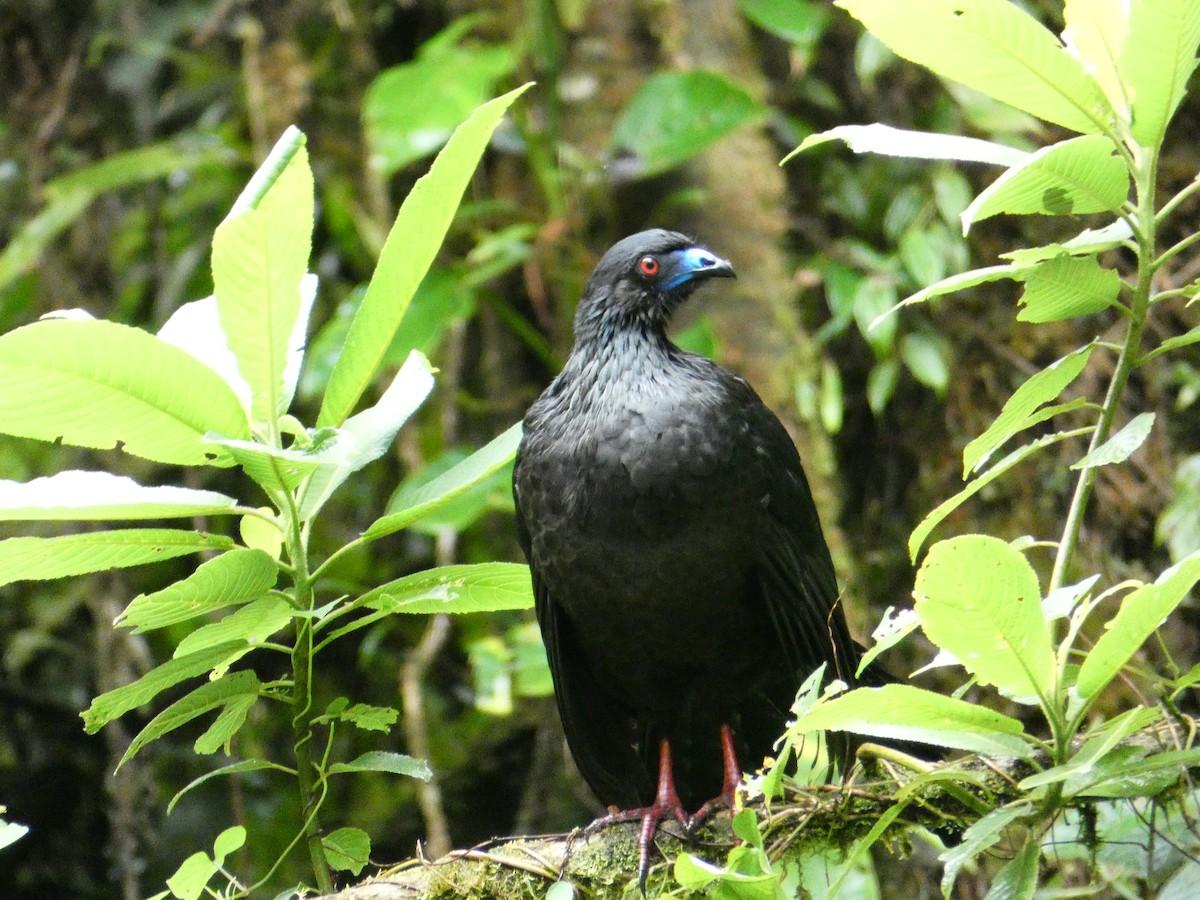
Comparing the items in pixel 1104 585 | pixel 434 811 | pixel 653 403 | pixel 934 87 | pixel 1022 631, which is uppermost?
pixel 934 87

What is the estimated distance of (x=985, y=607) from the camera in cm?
169

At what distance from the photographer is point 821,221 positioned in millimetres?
5902

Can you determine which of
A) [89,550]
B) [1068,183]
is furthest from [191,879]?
[1068,183]

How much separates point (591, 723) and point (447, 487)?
1423 mm

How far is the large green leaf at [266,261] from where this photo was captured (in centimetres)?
191

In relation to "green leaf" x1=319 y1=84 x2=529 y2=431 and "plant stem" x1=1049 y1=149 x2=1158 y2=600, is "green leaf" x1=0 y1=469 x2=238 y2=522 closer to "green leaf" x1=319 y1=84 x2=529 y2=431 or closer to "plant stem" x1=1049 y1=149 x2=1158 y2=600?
"green leaf" x1=319 y1=84 x2=529 y2=431

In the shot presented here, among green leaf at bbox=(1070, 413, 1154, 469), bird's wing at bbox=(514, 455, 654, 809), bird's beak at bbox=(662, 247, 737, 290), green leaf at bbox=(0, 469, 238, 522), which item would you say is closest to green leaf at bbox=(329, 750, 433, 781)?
green leaf at bbox=(0, 469, 238, 522)

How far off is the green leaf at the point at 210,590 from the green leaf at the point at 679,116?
2.94 metres

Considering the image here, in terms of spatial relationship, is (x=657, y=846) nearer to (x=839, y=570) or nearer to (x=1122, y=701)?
(x=839, y=570)

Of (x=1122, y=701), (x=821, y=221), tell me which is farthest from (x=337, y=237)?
(x=1122, y=701)

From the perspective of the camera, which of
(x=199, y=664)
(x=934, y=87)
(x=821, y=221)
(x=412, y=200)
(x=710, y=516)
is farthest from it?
(x=821, y=221)

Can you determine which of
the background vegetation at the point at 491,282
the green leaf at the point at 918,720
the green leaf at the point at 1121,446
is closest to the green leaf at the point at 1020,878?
the green leaf at the point at 918,720

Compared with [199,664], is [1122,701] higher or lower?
lower

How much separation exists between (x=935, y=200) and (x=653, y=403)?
2.51m
